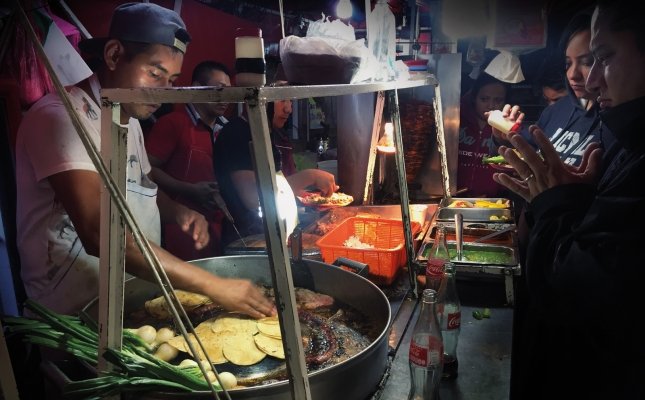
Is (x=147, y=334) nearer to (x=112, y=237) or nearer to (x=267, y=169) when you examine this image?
(x=112, y=237)

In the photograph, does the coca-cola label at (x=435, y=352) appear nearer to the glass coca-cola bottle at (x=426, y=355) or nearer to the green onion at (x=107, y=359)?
the glass coca-cola bottle at (x=426, y=355)

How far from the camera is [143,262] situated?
1.73 meters

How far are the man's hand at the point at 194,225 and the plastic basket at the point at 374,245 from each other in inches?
36.7

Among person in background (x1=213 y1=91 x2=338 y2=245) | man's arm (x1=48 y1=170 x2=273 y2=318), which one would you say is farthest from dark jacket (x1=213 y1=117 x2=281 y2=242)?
man's arm (x1=48 y1=170 x2=273 y2=318)

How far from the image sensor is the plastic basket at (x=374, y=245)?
273 cm

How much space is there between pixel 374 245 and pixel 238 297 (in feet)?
5.74

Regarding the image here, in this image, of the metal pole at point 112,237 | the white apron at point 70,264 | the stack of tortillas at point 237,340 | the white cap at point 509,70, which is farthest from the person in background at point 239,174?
the white cap at point 509,70

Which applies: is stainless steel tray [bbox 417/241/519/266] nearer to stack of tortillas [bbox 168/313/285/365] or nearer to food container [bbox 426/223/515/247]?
food container [bbox 426/223/515/247]

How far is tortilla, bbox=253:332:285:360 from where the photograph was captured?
175 cm

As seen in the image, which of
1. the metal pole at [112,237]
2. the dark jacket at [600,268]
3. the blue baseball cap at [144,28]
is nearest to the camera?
the metal pole at [112,237]

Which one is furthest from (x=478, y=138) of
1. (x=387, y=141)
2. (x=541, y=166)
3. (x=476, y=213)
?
(x=541, y=166)

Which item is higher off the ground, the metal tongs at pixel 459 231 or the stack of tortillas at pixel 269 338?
the metal tongs at pixel 459 231

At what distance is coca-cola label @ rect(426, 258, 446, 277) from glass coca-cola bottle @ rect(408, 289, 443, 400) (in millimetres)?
704

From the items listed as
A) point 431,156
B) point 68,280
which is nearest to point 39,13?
point 68,280
